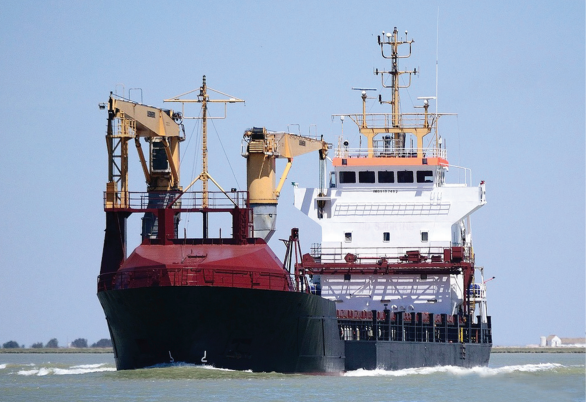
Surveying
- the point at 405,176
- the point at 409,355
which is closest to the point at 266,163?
the point at 405,176

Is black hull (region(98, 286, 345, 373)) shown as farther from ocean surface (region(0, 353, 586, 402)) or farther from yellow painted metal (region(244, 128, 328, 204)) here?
yellow painted metal (region(244, 128, 328, 204))

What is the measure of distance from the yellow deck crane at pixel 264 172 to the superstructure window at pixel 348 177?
2.25 m

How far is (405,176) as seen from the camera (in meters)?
56.1

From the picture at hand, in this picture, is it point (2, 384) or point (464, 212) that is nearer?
point (2, 384)

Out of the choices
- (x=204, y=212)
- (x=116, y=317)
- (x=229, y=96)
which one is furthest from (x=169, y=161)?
(x=116, y=317)

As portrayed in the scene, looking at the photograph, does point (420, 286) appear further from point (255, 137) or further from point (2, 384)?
point (2, 384)

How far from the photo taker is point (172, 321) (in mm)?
42188

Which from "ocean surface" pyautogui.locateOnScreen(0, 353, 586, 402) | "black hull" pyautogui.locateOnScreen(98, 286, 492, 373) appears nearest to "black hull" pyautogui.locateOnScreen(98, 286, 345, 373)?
"black hull" pyautogui.locateOnScreen(98, 286, 492, 373)

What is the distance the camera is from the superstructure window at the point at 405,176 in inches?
2206

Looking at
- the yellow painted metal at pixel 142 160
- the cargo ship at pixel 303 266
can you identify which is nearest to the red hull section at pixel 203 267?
the cargo ship at pixel 303 266

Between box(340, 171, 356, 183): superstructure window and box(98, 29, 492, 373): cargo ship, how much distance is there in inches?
3.0

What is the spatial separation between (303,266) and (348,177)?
18.1 ft

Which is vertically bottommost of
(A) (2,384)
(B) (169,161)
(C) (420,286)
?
(A) (2,384)

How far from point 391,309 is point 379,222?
141 inches
